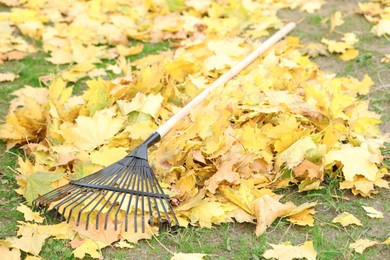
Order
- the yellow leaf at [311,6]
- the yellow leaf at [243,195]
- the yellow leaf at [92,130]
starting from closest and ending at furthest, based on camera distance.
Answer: the yellow leaf at [243,195] → the yellow leaf at [92,130] → the yellow leaf at [311,6]

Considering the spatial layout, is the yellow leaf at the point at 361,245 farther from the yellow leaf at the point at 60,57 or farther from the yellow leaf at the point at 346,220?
the yellow leaf at the point at 60,57

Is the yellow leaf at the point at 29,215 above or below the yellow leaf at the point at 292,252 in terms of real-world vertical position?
above

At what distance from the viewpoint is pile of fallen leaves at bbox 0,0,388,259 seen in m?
2.45

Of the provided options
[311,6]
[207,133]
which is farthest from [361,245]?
[311,6]

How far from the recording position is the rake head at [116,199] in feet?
7.79

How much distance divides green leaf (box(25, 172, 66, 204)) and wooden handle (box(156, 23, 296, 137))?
22.1 inches

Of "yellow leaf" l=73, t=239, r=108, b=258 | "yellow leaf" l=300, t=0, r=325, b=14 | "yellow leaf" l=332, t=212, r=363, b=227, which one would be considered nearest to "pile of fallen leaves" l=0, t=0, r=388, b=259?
Result: "yellow leaf" l=73, t=239, r=108, b=258

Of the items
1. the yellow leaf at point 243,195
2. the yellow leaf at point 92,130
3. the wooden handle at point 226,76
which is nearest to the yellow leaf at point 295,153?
the yellow leaf at point 243,195

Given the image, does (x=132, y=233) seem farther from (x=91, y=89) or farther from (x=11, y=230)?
(x=91, y=89)

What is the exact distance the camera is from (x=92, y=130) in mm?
2852

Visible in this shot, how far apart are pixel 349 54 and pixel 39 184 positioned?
236 centimetres

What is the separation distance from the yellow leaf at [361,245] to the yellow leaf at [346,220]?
0.41ft

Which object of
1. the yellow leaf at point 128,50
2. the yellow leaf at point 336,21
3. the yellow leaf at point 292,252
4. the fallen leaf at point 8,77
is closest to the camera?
the yellow leaf at point 292,252

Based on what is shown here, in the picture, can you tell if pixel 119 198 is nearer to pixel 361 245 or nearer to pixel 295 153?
pixel 295 153
